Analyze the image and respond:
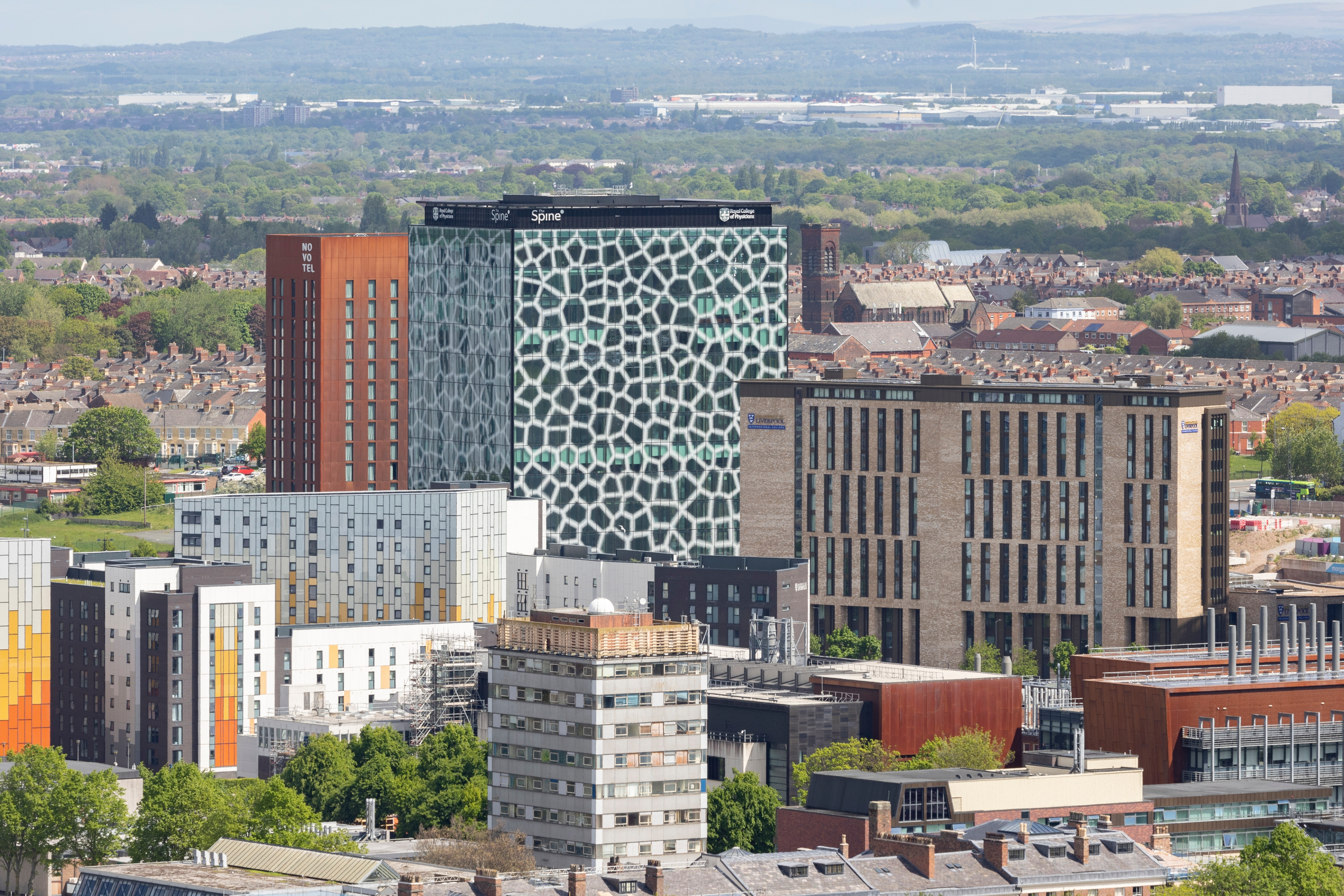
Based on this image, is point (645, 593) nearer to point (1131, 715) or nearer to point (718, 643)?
point (718, 643)

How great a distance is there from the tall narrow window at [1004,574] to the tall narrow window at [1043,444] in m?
5.34

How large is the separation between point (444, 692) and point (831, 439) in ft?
157

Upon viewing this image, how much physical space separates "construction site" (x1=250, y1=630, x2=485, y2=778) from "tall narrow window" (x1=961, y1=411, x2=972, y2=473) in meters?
40.4

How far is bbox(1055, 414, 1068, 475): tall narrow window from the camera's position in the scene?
188500mm

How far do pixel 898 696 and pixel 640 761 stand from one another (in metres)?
27.8

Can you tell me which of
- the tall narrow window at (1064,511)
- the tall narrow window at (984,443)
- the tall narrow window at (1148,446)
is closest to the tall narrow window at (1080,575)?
the tall narrow window at (1064,511)

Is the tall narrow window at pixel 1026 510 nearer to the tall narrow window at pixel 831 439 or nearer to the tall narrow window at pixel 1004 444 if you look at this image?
the tall narrow window at pixel 1004 444

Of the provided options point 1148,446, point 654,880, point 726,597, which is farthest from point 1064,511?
point 654,880

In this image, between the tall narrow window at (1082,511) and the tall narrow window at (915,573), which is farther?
the tall narrow window at (915,573)

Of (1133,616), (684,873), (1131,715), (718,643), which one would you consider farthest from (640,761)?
(1133,616)

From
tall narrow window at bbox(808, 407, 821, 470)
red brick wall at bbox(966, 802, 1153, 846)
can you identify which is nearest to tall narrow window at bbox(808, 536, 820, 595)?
tall narrow window at bbox(808, 407, 821, 470)

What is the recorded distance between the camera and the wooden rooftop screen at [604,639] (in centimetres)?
12144

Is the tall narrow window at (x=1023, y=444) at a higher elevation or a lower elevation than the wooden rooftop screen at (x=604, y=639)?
higher

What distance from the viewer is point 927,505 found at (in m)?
193
